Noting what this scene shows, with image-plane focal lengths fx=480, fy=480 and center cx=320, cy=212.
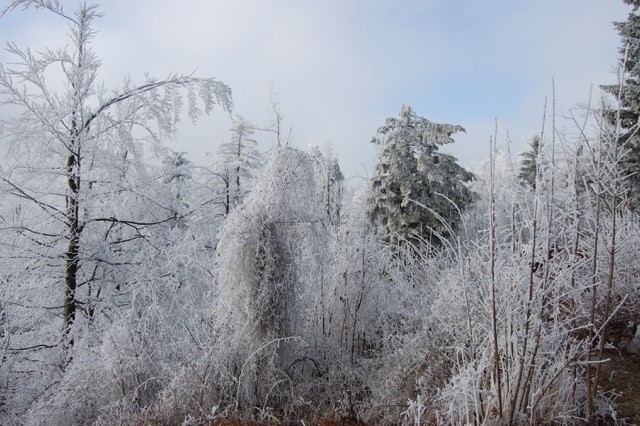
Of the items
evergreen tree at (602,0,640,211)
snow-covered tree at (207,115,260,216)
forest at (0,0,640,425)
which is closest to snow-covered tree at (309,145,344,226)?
forest at (0,0,640,425)

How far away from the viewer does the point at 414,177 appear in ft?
55.4

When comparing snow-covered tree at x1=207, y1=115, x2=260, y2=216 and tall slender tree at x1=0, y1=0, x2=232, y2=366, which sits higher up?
snow-covered tree at x1=207, y1=115, x2=260, y2=216

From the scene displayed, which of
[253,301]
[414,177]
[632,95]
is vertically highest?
[632,95]

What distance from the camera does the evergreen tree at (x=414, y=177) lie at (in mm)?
16688

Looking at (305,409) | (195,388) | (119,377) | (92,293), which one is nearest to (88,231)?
(92,293)

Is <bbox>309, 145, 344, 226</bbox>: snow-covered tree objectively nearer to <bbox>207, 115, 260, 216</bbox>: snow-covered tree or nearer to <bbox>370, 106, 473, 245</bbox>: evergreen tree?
<bbox>370, 106, 473, 245</bbox>: evergreen tree

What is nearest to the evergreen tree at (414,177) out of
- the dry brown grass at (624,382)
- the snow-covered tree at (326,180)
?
the snow-covered tree at (326,180)

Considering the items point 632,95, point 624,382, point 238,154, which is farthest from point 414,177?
point 624,382

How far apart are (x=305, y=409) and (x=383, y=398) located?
0.82m

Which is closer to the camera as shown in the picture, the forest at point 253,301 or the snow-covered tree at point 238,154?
the forest at point 253,301

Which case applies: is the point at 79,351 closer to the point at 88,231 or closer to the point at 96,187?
the point at 88,231

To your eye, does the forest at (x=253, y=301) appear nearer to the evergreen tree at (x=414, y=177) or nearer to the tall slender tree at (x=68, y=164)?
the tall slender tree at (x=68, y=164)

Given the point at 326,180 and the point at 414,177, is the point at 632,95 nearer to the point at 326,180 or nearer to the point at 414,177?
the point at 414,177

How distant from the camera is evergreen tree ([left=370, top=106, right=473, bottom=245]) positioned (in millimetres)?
16688
